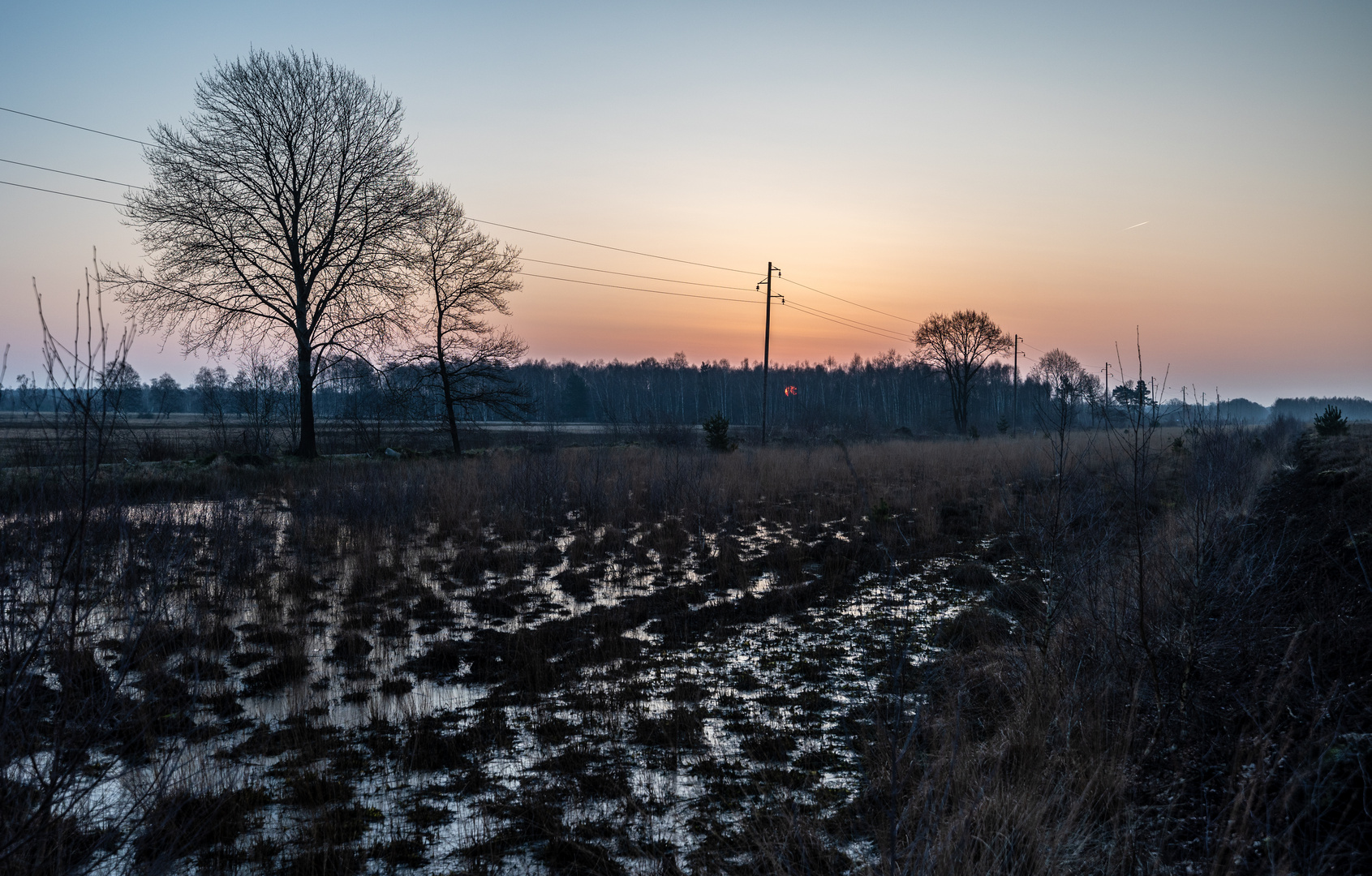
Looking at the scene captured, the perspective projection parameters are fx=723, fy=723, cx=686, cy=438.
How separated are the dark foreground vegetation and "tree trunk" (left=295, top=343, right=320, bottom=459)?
33.4 ft

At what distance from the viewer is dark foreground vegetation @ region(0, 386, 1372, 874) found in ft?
9.71

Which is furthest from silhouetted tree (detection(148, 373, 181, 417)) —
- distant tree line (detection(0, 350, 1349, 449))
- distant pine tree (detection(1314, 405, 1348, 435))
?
distant pine tree (detection(1314, 405, 1348, 435))

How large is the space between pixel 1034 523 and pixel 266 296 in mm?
20124

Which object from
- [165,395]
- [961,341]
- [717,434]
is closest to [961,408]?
[961,341]

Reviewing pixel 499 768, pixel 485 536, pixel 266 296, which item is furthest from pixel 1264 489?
pixel 266 296

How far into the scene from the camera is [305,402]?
65.7 feet

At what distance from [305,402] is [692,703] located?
716 inches

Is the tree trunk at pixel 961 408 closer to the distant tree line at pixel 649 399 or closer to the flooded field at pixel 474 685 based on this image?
the distant tree line at pixel 649 399

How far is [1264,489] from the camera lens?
1384 cm

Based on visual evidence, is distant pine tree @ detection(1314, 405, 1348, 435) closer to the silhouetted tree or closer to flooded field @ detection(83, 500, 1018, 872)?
flooded field @ detection(83, 500, 1018, 872)

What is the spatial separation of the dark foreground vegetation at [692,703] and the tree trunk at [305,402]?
1018 centimetres

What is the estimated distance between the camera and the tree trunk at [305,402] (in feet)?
65.4

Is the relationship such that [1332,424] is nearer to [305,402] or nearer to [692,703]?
[692,703]

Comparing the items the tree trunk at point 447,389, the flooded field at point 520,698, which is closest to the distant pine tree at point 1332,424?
the flooded field at point 520,698
